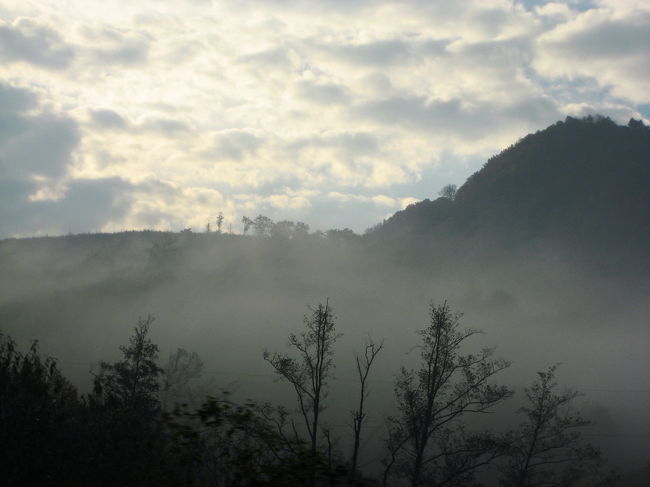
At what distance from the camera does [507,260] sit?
199750 mm

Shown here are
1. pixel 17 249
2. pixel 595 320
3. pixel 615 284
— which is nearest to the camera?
pixel 595 320

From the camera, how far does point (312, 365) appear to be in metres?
44.2

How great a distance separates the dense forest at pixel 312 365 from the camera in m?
15.5

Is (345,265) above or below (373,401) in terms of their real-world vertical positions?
above

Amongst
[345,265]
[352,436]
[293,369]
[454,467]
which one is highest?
[345,265]

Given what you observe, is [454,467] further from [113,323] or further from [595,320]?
[595,320]

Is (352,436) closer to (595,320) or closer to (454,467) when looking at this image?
(454,467)

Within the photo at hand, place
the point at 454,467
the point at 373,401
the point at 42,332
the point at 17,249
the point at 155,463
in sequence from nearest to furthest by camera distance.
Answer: the point at 155,463 → the point at 454,467 → the point at 373,401 → the point at 42,332 → the point at 17,249

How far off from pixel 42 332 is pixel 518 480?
11201 cm

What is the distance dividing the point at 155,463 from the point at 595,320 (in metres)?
164

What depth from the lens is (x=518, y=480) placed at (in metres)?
43.2

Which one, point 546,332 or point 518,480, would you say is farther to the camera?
point 546,332

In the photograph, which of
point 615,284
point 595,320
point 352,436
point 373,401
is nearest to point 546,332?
point 595,320

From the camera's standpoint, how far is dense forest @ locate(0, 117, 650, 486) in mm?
15461
